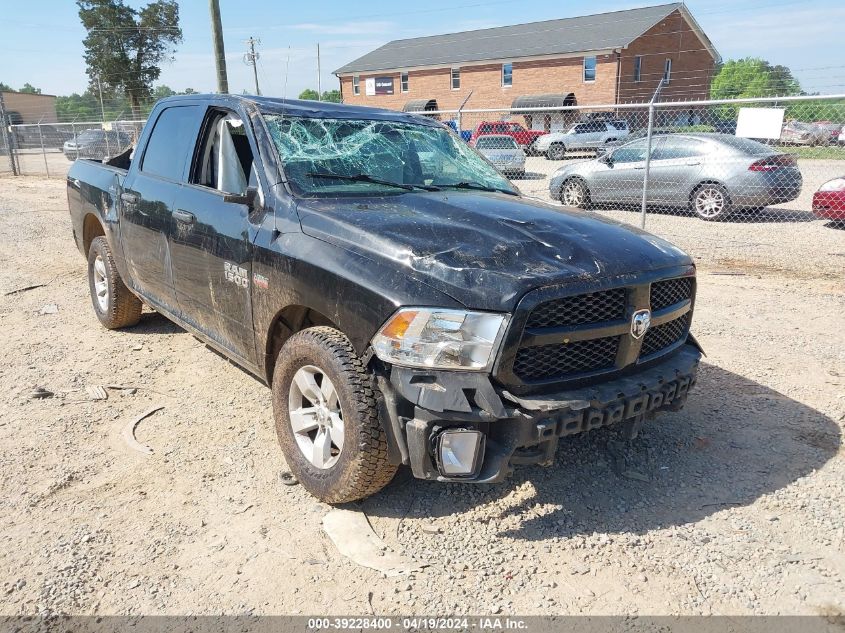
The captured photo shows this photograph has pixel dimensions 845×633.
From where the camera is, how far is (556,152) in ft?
85.0

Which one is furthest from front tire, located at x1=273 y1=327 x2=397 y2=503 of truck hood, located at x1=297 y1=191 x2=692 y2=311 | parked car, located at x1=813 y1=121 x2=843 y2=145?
parked car, located at x1=813 y1=121 x2=843 y2=145

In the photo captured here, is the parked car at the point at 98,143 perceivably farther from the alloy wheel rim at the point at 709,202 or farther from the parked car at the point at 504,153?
the alloy wheel rim at the point at 709,202

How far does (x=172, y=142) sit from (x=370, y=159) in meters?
1.58

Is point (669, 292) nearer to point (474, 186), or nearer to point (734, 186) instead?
point (474, 186)

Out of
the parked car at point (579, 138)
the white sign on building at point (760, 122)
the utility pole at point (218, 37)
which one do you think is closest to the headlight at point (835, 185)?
the white sign on building at point (760, 122)

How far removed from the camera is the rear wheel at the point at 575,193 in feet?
42.0

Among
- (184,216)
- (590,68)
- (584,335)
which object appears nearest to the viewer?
(584,335)

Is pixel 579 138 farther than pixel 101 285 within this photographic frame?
Yes

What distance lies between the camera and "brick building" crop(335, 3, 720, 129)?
1554 inches

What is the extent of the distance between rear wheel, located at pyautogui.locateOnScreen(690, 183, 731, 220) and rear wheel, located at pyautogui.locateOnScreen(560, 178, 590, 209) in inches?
79.9

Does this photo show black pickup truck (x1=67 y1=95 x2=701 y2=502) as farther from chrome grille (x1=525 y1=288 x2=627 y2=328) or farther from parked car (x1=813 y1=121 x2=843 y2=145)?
parked car (x1=813 y1=121 x2=843 y2=145)

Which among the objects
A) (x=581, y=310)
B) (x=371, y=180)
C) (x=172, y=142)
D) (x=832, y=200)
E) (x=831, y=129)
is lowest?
(x=832, y=200)

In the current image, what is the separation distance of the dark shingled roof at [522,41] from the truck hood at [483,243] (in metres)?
39.3

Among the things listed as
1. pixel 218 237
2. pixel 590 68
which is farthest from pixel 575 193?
pixel 590 68
